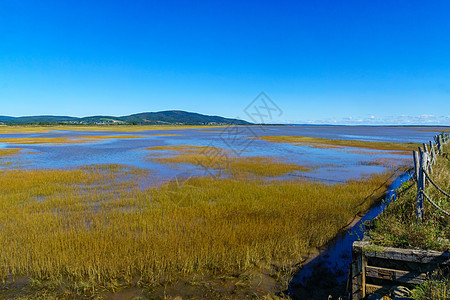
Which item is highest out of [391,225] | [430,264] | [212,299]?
[391,225]

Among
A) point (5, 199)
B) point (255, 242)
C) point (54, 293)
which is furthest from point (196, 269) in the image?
point (5, 199)

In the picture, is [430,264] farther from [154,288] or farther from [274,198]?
[274,198]

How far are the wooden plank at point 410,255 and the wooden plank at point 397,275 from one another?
268mm

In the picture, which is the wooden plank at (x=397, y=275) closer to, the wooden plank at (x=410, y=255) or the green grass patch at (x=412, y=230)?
the wooden plank at (x=410, y=255)

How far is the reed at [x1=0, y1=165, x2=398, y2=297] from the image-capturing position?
23.3ft

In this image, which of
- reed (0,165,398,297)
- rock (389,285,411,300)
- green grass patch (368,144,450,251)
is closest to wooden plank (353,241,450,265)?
green grass patch (368,144,450,251)

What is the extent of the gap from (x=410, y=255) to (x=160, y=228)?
302 inches

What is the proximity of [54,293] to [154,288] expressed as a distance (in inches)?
92.6

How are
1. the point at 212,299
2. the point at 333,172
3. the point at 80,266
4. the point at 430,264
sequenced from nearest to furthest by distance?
1. the point at 430,264
2. the point at 212,299
3. the point at 80,266
4. the point at 333,172

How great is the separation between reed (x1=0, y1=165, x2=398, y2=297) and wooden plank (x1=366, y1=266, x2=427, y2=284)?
2397 millimetres

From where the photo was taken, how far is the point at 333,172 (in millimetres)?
21625

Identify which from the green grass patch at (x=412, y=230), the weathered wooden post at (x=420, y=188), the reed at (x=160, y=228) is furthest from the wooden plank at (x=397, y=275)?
the reed at (x=160, y=228)

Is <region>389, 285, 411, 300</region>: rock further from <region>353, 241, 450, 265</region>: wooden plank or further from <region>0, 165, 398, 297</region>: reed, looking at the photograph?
<region>0, 165, 398, 297</region>: reed

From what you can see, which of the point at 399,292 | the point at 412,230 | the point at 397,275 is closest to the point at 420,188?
the point at 412,230
